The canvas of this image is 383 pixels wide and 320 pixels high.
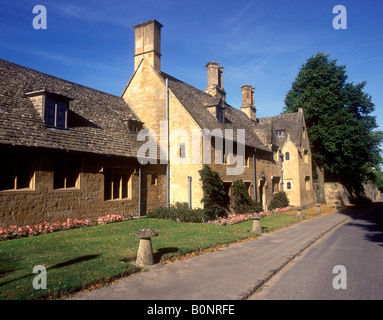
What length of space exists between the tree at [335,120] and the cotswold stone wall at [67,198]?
27.6m

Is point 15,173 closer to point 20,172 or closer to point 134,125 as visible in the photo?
point 20,172

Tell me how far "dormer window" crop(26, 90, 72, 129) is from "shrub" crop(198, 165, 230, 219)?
339 inches

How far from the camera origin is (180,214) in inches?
683

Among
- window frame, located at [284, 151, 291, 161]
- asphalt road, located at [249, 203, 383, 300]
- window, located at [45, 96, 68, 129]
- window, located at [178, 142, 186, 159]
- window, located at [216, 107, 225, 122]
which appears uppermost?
window, located at [216, 107, 225, 122]

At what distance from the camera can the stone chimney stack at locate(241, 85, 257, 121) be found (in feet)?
109

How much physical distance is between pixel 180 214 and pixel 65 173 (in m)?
7.32

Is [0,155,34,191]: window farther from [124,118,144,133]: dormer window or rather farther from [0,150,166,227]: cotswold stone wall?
[124,118,144,133]: dormer window

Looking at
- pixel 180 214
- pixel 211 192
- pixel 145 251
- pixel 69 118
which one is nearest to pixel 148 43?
pixel 69 118

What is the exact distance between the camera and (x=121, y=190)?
53.0 ft

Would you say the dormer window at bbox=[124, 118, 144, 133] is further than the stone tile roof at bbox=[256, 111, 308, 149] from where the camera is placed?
No

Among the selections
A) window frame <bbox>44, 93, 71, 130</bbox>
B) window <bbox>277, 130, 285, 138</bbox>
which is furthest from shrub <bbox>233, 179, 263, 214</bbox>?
window <bbox>277, 130, 285, 138</bbox>

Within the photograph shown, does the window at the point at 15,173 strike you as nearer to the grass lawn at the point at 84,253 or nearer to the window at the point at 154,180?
the grass lawn at the point at 84,253

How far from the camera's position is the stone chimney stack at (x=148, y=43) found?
20594 mm
